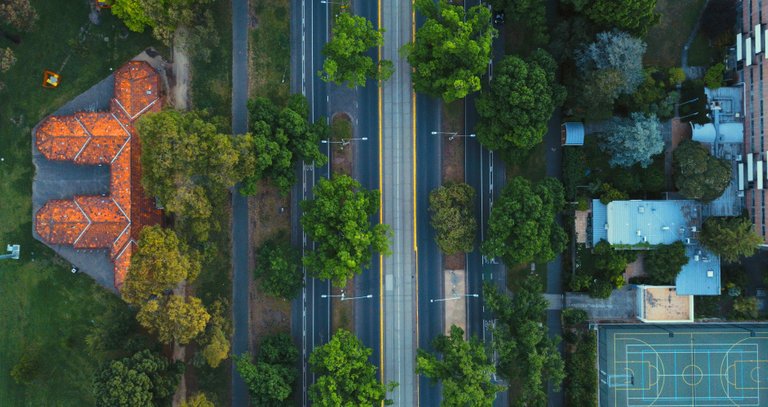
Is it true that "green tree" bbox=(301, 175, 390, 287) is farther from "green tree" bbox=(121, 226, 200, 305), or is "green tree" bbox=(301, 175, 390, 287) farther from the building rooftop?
the building rooftop

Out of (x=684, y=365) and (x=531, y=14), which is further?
(x=684, y=365)

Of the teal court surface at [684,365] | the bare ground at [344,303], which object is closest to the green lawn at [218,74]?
the bare ground at [344,303]

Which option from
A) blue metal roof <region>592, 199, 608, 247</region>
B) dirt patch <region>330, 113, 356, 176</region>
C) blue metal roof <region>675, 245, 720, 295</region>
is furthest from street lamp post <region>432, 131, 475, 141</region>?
blue metal roof <region>675, 245, 720, 295</region>

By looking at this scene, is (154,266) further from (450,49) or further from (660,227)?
(660,227)

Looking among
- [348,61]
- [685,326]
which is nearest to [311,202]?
[348,61]

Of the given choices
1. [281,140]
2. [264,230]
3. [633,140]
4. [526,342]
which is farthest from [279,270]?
[633,140]
